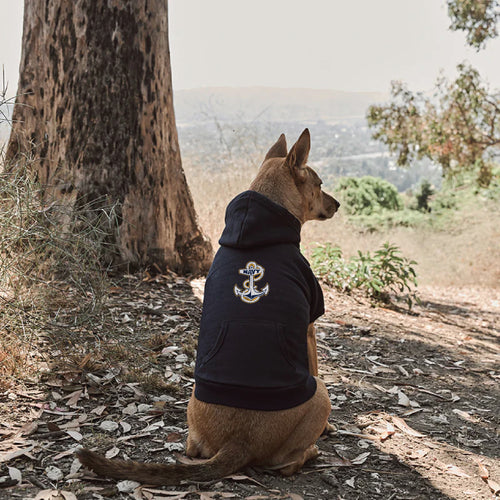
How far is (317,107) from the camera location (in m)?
31.4

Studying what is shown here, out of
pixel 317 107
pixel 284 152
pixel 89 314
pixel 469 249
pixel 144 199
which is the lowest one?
pixel 469 249

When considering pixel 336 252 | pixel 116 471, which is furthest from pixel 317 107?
pixel 116 471

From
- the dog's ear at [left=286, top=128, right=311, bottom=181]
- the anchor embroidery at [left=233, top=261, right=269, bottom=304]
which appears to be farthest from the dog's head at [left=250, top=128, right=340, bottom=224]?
the anchor embroidery at [left=233, top=261, right=269, bottom=304]

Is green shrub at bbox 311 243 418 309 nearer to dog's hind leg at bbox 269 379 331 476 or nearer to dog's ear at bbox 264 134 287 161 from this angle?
dog's ear at bbox 264 134 287 161

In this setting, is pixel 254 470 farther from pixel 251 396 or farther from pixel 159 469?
pixel 159 469

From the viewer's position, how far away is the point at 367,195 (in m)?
18.8

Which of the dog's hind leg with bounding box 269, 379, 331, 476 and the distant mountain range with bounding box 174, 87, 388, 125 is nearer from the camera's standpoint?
the dog's hind leg with bounding box 269, 379, 331, 476

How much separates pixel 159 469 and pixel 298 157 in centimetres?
210

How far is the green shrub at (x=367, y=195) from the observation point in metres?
18.5

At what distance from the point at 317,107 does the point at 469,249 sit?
1877 centimetres

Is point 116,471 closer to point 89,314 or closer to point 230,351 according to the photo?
point 230,351

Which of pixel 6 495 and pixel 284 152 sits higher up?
pixel 284 152

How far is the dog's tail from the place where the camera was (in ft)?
9.03

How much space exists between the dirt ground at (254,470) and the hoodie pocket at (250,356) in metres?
0.56
